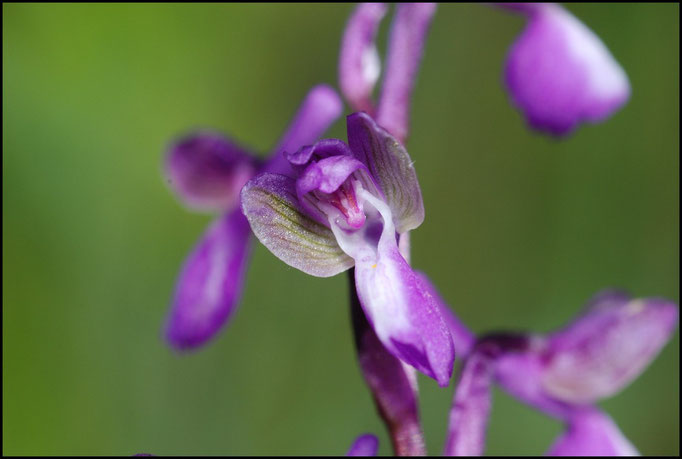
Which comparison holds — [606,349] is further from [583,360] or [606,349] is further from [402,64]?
[402,64]

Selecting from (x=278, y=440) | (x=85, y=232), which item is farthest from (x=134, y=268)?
(x=278, y=440)

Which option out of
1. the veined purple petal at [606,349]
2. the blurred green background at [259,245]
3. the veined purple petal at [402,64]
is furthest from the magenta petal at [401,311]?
the blurred green background at [259,245]

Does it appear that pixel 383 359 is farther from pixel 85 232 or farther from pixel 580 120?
pixel 85 232

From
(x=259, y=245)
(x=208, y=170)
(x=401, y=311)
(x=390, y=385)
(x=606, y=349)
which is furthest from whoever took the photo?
(x=259, y=245)

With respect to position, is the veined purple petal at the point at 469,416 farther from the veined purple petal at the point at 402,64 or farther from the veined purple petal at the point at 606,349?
the veined purple petal at the point at 402,64

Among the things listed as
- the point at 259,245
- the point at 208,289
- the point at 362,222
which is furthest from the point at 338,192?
the point at 259,245

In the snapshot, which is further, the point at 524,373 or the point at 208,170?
the point at 208,170
